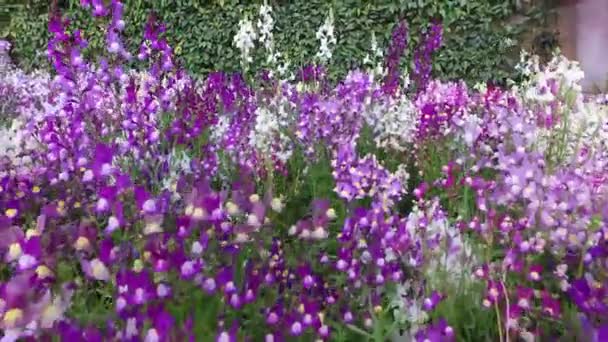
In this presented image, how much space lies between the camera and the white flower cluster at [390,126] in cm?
376

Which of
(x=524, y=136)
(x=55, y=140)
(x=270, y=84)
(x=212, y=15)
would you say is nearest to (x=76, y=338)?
(x=55, y=140)

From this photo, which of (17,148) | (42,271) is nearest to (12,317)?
(42,271)

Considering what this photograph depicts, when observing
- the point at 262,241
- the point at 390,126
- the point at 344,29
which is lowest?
the point at 390,126

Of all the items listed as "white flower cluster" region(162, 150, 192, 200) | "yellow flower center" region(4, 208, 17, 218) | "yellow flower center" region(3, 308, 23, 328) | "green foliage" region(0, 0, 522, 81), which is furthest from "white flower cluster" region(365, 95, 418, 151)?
"green foliage" region(0, 0, 522, 81)

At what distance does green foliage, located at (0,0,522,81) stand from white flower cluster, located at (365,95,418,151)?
3.38 meters

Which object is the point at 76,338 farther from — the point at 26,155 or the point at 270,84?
the point at 270,84

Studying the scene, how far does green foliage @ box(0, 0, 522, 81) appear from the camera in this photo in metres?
7.70

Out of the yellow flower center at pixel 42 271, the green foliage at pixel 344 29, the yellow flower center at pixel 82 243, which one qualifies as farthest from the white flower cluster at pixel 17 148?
the green foliage at pixel 344 29

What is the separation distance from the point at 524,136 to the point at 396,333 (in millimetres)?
1169

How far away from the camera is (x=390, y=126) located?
12.3 ft

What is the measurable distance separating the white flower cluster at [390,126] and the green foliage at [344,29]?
338 cm

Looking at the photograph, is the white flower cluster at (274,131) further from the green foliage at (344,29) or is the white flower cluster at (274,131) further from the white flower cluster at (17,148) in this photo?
the green foliage at (344,29)

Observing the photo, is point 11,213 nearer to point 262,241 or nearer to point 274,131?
point 262,241

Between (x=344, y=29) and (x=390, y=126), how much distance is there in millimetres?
4386
